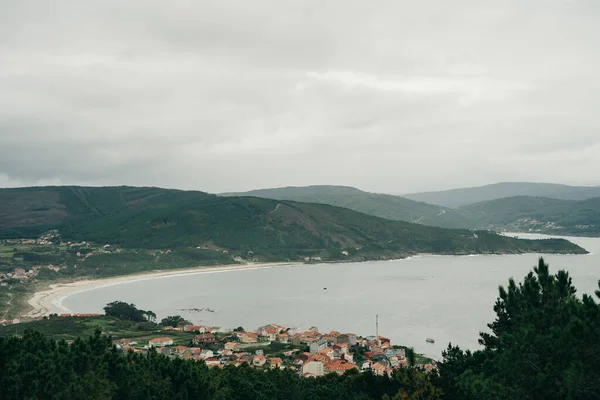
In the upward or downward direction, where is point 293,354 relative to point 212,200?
downward

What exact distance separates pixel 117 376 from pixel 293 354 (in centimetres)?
3038

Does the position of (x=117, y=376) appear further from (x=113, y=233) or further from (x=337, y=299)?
(x=113, y=233)

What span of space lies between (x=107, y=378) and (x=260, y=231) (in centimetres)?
15033

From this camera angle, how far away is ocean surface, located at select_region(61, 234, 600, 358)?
6606 centimetres

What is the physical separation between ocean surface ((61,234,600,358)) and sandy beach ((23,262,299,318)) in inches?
94.3

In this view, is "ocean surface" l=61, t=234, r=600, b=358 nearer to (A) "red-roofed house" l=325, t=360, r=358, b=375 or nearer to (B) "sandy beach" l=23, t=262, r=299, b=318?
(B) "sandy beach" l=23, t=262, r=299, b=318

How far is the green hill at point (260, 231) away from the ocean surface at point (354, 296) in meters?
24.0

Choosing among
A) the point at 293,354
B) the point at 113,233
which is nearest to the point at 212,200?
the point at 113,233

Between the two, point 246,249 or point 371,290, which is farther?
point 246,249

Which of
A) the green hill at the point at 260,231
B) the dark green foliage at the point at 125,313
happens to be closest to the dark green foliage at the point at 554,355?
the dark green foliage at the point at 125,313

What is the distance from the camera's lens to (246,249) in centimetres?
15612

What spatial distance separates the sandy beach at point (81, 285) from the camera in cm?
7556

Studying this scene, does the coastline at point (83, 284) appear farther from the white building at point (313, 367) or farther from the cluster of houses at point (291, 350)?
the white building at point (313, 367)

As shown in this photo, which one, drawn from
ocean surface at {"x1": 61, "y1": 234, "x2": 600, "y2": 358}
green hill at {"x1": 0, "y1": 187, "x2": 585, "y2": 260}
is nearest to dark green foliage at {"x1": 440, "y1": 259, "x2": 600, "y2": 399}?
ocean surface at {"x1": 61, "y1": 234, "x2": 600, "y2": 358}
